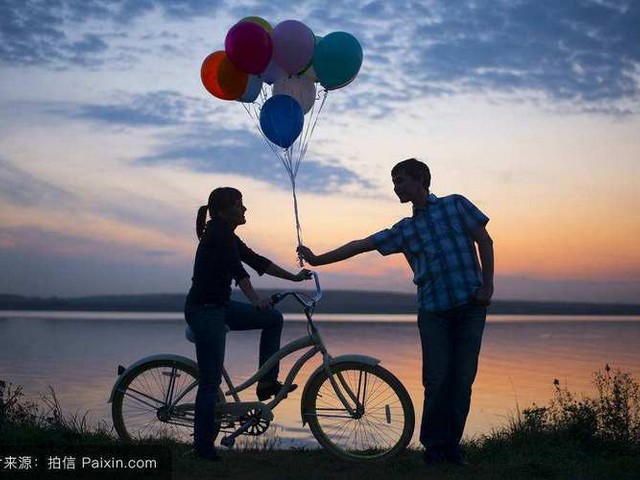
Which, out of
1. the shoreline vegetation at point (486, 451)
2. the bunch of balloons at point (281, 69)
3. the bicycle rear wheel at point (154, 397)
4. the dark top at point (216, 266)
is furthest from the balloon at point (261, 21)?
the shoreline vegetation at point (486, 451)

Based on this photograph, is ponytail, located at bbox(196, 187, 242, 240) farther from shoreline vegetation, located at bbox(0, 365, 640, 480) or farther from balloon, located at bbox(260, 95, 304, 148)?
shoreline vegetation, located at bbox(0, 365, 640, 480)

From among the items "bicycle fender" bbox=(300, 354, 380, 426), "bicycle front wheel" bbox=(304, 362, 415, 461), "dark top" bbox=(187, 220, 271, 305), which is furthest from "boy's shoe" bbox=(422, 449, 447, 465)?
"dark top" bbox=(187, 220, 271, 305)

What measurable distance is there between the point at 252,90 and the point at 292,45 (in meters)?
0.78

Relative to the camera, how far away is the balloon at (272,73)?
8.09 meters

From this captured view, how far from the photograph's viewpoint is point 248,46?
304 inches

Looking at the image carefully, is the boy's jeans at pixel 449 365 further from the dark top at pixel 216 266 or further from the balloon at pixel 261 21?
the balloon at pixel 261 21

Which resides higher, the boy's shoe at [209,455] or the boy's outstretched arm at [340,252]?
the boy's outstretched arm at [340,252]

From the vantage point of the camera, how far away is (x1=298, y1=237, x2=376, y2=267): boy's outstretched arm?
21.4 feet

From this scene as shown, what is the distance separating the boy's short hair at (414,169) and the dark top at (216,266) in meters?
1.45

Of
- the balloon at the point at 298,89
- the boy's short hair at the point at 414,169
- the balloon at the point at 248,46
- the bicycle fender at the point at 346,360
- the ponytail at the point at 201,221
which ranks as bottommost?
the bicycle fender at the point at 346,360

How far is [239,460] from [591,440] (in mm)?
3264

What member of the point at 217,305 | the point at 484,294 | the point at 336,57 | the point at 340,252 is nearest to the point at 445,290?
the point at 484,294

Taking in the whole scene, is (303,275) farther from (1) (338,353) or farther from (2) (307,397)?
(1) (338,353)

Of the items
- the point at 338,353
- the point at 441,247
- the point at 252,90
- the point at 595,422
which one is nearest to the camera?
the point at 441,247
